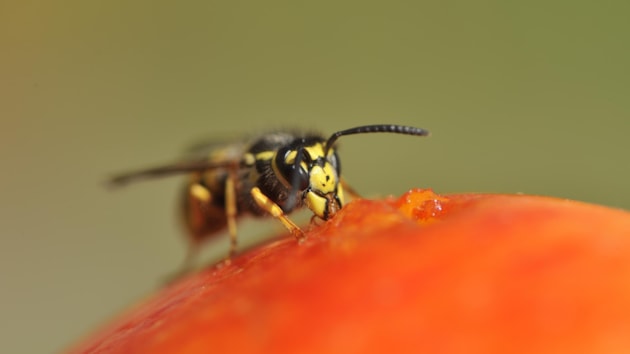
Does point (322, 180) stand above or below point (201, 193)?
above

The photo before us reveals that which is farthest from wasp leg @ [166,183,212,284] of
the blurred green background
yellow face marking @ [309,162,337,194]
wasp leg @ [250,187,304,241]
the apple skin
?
the blurred green background

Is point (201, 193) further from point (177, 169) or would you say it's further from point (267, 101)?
point (267, 101)

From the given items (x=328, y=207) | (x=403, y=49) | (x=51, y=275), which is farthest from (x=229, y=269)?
(x=403, y=49)

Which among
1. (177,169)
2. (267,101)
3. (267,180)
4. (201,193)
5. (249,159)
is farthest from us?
(267,101)

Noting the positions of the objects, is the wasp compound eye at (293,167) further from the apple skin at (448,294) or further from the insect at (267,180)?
the apple skin at (448,294)

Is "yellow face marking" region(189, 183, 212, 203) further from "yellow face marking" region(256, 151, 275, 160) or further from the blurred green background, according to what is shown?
the blurred green background

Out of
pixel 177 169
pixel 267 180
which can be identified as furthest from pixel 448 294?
pixel 177 169

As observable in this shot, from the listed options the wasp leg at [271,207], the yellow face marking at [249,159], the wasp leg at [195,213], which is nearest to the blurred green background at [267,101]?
the wasp leg at [195,213]
